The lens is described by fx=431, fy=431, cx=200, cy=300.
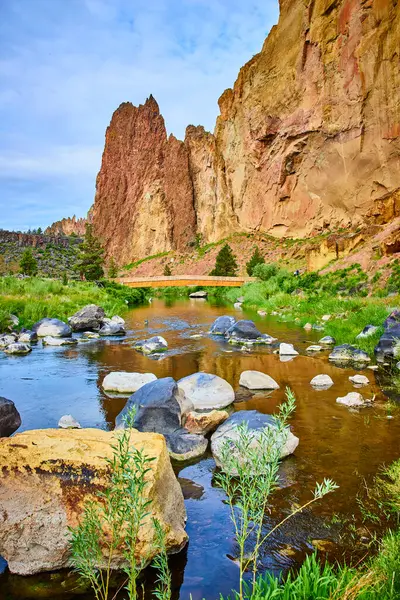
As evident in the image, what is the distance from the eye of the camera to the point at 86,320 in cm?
1886

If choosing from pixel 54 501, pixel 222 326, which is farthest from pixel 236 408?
pixel 222 326

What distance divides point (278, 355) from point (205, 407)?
5.45 meters

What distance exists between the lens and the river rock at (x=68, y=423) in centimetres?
685

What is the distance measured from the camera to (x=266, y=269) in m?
42.3

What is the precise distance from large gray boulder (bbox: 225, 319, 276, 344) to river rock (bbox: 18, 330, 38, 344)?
7.22m

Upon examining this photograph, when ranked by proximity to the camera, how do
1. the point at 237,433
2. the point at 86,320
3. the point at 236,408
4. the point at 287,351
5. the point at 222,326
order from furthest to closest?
the point at 86,320 → the point at 222,326 → the point at 287,351 → the point at 236,408 → the point at 237,433

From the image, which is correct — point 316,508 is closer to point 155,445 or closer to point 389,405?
point 155,445

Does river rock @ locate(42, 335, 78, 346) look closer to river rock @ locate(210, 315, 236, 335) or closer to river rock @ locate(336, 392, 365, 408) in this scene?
river rock @ locate(210, 315, 236, 335)

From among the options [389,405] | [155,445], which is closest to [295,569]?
[155,445]

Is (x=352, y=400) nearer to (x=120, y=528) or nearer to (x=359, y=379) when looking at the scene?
(x=359, y=379)

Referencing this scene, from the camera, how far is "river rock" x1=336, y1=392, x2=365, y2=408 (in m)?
7.94

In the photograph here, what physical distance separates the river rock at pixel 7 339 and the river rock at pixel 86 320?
127 inches

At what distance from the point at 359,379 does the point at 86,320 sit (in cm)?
1266

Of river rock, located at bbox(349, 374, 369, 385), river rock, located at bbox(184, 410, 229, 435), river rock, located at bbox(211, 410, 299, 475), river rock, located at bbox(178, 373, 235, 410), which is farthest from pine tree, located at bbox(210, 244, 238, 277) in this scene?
river rock, located at bbox(211, 410, 299, 475)
